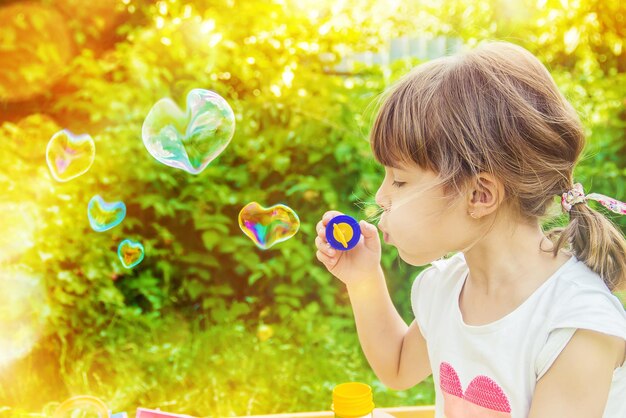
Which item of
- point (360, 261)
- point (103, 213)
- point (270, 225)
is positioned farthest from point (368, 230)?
point (103, 213)

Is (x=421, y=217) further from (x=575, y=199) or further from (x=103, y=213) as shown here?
(x=103, y=213)

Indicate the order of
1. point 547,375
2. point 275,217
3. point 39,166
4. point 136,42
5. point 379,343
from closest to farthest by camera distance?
point 547,375 → point 379,343 → point 275,217 → point 39,166 → point 136,42

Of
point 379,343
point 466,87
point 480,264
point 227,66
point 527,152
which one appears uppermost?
point 227,66

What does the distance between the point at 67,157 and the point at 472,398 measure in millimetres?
1357

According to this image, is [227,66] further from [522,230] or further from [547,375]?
[547,375]

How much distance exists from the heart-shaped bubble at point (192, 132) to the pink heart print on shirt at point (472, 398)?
846mm

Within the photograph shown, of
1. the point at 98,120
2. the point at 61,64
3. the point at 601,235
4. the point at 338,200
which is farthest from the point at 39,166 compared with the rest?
the point at 601,235

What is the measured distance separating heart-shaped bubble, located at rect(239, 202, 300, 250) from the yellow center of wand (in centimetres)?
37

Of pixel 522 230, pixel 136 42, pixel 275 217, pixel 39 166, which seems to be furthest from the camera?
pixel 136 42

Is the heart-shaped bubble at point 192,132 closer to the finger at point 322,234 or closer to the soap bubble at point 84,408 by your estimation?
the finger at point 322,234

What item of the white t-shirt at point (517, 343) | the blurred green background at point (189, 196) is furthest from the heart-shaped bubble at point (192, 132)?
the blurred green background at point (189, 196)

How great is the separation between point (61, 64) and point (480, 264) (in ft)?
7.31

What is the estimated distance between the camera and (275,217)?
6.43ft

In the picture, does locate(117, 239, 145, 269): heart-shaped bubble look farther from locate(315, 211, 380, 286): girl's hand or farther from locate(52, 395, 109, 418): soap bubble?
locate(315, 211, 380, 286): girl's hand
